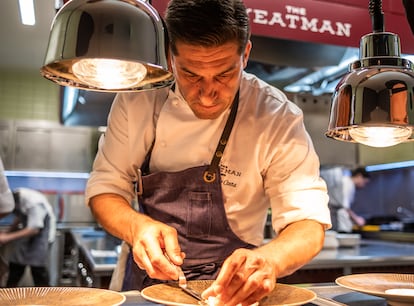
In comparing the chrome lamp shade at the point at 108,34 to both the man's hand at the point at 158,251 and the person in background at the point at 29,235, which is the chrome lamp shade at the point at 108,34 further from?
the person in background at the point at 29,235

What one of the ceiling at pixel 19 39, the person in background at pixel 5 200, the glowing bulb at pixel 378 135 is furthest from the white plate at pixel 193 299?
the ceiling at pixel 19 39

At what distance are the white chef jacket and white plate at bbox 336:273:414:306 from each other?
28 cm

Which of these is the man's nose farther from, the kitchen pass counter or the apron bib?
the kitchen pass counter

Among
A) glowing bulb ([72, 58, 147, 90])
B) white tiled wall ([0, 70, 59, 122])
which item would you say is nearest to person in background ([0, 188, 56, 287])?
white tiled wall ([0, 70, 59, 122])

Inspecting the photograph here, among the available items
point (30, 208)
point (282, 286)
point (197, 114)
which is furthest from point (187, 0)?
point (30, 208)

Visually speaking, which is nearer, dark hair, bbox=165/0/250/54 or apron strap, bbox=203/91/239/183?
dark hair, bbox=165/0/250/54

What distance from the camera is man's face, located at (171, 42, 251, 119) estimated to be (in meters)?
1.25

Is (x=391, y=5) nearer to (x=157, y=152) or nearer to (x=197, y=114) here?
(x=197, y=114)

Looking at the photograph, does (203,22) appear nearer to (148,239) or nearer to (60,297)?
(148,239)

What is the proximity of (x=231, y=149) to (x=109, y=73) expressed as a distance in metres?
0.54

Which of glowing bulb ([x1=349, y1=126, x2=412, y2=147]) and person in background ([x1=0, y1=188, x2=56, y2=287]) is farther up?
glowing bulb ([x1=349, y1=126, x2=412, y2=147])

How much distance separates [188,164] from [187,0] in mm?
488

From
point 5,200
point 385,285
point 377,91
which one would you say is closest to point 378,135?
point 377,91

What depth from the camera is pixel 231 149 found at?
1.52 metres
